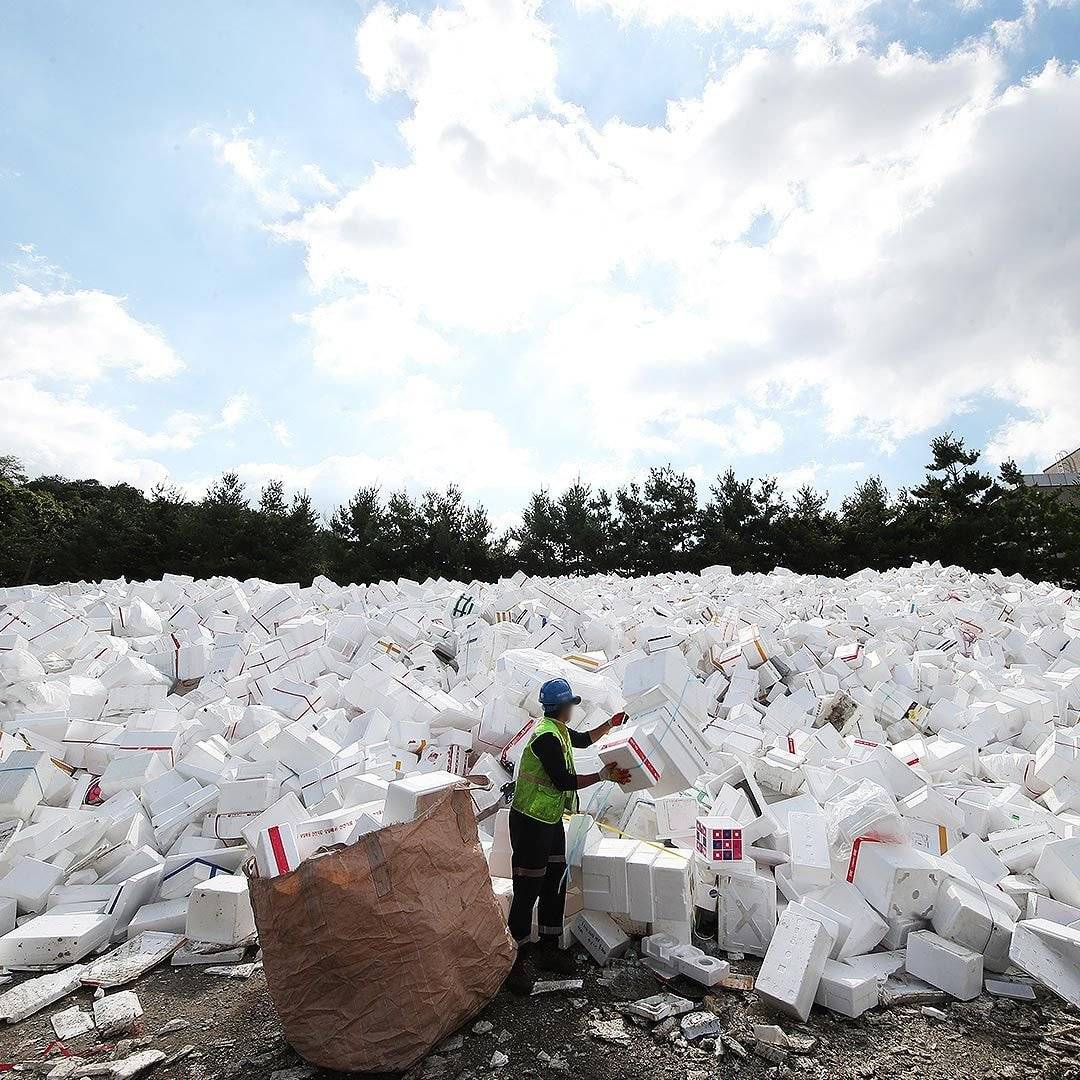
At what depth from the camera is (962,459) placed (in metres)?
23.4

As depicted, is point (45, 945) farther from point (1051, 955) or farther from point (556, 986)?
point (1051, 955)

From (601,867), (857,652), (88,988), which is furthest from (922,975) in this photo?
(857,652)

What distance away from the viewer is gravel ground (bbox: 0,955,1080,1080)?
8.26 feet

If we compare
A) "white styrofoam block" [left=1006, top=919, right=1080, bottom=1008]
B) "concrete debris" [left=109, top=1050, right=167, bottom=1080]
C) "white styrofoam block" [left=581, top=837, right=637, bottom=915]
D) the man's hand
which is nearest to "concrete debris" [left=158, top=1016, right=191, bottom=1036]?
"concrete debris" [left=109, top=1050, right=167, bottom=1080]

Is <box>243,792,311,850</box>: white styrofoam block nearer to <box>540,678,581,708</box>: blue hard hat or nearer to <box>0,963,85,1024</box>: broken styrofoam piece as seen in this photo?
<box>0,963,85,1024</box>: broken styrofoam piece

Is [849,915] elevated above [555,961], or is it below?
above

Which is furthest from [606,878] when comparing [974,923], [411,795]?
[974,923]

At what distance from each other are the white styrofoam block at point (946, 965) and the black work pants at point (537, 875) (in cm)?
155

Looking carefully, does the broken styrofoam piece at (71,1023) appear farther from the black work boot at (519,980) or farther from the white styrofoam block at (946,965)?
the white styrofoam block at (946,965)

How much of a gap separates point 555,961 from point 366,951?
99 centimetres

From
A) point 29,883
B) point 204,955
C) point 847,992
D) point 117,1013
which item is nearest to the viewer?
point 847,992

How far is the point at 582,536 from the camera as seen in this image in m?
→ 26.0

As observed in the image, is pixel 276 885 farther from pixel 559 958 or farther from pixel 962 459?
pixel 962 459

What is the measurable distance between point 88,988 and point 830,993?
3.21m
